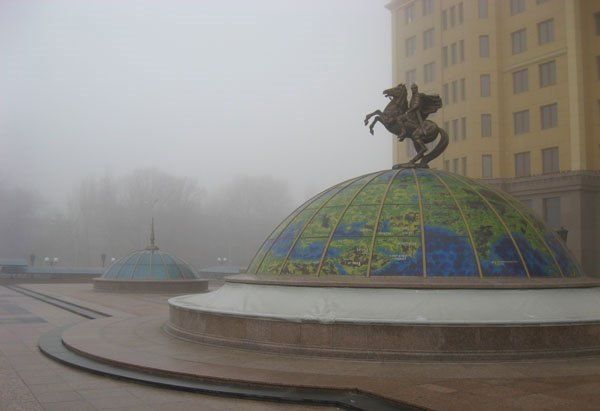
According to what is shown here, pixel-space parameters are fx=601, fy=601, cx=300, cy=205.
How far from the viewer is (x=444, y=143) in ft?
46.7

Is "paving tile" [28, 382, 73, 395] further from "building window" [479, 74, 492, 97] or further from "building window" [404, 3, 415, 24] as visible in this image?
"building window" [404, 3, 415, 24]

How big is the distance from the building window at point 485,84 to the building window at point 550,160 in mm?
5212

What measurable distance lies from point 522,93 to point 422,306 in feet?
94.4

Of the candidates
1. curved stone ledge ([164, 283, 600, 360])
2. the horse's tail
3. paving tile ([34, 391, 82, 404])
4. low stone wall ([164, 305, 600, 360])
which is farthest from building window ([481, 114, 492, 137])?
paving tile ([34, 391, 82, 404])

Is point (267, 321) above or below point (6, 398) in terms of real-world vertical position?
above

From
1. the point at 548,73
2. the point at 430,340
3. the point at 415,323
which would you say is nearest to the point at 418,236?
the point at 415,323

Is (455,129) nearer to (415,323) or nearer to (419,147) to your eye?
(419,147)

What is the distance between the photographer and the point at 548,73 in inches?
1334

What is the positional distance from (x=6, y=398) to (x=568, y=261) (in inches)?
418

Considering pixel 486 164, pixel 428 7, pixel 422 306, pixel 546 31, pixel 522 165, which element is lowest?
pixel 422 306

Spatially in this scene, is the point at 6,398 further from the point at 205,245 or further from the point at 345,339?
the point at 205,245

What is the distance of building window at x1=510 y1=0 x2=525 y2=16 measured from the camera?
3561 centimetres

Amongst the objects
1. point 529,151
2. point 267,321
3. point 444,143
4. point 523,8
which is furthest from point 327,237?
point 523,8

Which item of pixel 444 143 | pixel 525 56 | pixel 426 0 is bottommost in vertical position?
pixel 444 143
